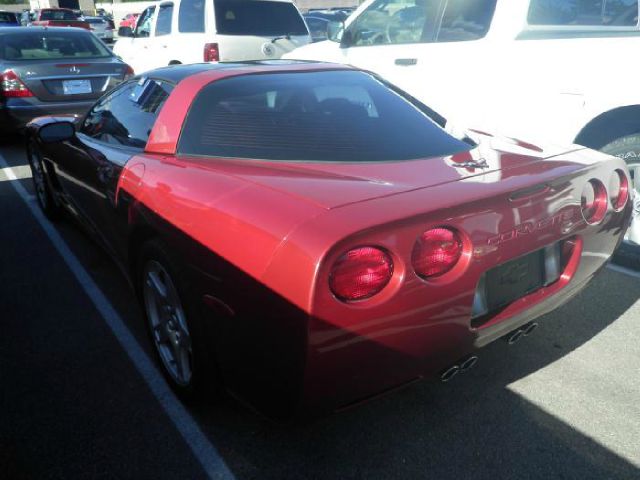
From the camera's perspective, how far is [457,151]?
262 centimetres

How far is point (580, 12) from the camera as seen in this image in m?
4.22

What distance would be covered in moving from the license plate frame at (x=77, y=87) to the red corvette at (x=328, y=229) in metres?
4.98

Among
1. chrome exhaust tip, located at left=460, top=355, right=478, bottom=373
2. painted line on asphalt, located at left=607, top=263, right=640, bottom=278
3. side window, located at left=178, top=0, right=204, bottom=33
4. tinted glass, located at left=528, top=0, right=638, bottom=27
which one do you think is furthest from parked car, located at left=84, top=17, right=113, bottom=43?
chrome exhaust tip, located at left=460, top=355, right=478, bottom=373

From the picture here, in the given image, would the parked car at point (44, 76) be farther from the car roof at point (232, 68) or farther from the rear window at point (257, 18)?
the car roof at point (232, 68)

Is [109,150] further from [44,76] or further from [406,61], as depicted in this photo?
[44,76]

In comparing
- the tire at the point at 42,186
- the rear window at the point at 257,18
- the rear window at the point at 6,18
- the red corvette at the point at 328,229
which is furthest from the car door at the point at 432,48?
the rear window at the point at 6,18

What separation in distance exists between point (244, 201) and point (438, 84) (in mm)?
3199

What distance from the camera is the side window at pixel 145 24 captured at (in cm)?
1019

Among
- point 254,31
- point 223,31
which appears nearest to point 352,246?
point 223,31

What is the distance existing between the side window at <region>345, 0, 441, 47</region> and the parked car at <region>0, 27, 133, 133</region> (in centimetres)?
379

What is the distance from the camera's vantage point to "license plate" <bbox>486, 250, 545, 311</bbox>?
7.02 feet

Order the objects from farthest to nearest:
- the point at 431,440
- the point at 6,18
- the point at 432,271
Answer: the point at 6,18 < the point at 431,440 < the point at 432,271

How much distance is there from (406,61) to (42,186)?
131 inches

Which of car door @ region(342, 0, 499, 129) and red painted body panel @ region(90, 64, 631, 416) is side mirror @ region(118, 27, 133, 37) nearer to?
car door @ region(342, 0, 499, 129)
